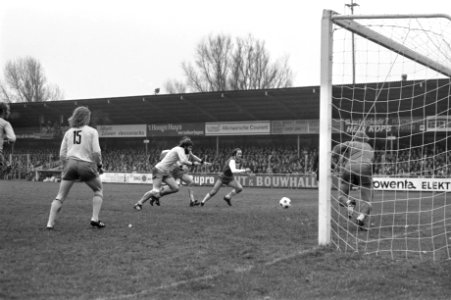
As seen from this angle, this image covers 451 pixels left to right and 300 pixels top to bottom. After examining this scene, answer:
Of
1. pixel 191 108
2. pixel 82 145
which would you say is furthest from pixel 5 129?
pixel 191 108

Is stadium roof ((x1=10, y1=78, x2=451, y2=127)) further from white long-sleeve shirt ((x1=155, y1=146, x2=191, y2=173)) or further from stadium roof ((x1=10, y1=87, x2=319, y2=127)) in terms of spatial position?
white long-sleeve shirt ((x1=155, y1=146, x2=191, y2=173))

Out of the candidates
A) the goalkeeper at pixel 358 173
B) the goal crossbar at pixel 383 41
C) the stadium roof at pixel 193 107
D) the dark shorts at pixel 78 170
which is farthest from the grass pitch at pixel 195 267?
the stadium roof at pixel 193 107

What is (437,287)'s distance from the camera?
5879 millimetres

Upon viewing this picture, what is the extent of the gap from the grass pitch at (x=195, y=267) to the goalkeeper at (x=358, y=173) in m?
1.01

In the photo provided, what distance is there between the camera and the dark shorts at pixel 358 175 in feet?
33.7

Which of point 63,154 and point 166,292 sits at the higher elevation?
point 63,154

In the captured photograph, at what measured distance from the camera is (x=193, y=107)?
139 ft

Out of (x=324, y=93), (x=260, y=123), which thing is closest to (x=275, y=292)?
(x=324, y=93)

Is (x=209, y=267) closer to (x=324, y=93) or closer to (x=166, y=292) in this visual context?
(x=166, y=292)

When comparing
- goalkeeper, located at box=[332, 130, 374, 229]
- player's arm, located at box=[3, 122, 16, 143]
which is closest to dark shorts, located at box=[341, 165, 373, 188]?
goalkeeper, located at box=[332, 130, 374, 229]

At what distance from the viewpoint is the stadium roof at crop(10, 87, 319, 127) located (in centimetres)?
3809

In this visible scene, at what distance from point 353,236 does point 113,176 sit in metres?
36.1

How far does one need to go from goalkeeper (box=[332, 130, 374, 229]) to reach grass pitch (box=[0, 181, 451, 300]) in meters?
1.01

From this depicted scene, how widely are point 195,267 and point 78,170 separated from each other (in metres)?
3.31
